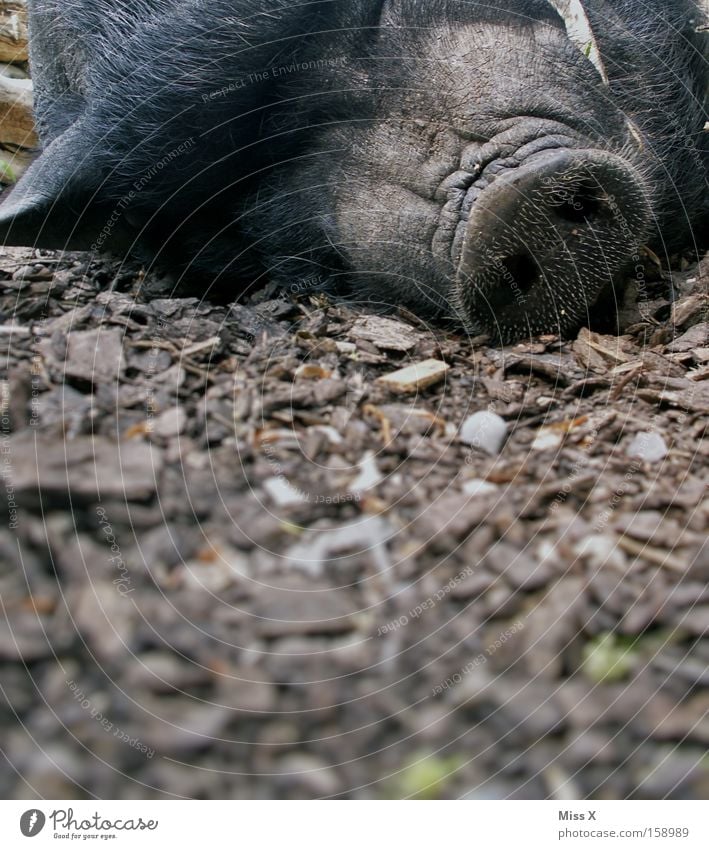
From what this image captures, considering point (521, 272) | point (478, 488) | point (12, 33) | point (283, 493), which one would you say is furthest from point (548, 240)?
point (12, 33)

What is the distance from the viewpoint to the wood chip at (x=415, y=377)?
1.58m

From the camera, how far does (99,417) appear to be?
1.35 metres

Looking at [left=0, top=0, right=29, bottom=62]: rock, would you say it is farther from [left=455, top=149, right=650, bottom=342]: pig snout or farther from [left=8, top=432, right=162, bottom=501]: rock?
[left=8, top=432, right=162, bottom=501]: rock

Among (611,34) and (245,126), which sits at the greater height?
(611,34)

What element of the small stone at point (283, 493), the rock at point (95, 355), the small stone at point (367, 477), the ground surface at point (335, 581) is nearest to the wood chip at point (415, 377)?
the ground surface at point (335, 581)

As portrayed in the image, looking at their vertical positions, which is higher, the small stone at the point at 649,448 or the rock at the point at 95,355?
the rock at the point at 95,355

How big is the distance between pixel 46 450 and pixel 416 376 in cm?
74

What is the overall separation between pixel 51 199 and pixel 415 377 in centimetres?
126

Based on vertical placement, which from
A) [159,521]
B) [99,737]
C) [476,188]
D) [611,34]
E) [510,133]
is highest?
[611,34]

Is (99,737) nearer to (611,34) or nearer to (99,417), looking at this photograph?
(99,417)

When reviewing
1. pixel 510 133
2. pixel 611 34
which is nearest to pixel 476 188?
pixel 510 133

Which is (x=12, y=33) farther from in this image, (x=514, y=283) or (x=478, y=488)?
(x=478, y=488)

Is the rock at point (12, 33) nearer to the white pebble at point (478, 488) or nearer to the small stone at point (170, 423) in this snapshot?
the small stone at point (170, 423)
